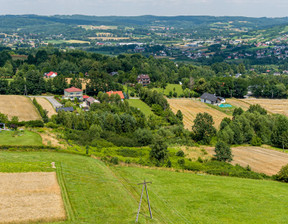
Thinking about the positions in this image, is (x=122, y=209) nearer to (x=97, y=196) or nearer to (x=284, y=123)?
(x=97, y=196)

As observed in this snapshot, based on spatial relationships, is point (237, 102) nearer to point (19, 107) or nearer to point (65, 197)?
point (19, 107)

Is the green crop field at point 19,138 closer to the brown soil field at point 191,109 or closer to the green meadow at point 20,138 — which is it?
the green meadow at point 20,138

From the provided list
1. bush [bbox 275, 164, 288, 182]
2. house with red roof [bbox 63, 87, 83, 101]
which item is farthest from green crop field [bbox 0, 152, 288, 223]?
house with red roof [bbox 63, 87, 83, 101]

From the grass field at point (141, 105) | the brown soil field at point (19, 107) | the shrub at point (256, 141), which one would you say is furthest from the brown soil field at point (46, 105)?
the shrub at point (256, 141)

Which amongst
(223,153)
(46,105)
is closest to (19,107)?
(46,105)

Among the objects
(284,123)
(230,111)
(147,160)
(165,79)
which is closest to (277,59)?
(165,79)

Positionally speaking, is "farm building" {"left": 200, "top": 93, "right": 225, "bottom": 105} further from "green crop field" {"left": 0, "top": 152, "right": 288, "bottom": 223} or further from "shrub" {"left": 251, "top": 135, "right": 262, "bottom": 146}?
"green crop field" {"left": 0, "top": 152, "right": 288, "bottom": 223}
